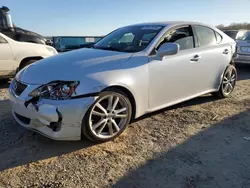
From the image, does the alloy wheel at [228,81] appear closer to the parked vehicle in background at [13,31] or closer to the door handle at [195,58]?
the door handle at [195,58]

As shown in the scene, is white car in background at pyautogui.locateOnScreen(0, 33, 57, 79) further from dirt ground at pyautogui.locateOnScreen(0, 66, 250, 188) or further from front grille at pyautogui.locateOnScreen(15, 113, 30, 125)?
front grille at pyautogui.locateOnScreen(15, 113, 30, 125)

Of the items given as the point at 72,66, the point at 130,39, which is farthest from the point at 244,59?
Result: the point at 72,66

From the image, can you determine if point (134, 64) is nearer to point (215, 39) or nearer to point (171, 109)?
point (171, 109)

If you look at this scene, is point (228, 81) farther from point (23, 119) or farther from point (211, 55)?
point (23, 119)

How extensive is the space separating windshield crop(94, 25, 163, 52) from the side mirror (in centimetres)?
24

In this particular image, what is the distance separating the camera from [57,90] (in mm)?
2883

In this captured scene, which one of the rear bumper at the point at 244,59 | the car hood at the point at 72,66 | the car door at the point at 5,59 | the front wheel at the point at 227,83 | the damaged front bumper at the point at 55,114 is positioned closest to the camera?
the damaged front bumper at the point at 55,114

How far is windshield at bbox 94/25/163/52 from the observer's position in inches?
149

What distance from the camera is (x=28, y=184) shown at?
2439mm

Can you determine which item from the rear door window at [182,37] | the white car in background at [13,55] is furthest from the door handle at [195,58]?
the white car in background at [13,55]

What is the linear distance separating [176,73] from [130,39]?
95 centimetres

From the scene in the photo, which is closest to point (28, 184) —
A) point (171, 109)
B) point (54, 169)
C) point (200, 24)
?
point (54, 169)

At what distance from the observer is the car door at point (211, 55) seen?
14.4ft

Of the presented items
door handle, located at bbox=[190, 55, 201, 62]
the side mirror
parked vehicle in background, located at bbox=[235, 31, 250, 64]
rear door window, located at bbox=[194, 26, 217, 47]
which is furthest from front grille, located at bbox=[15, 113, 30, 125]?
parked vehicle in background, located at bbox=[235, 31, 250, 64]
